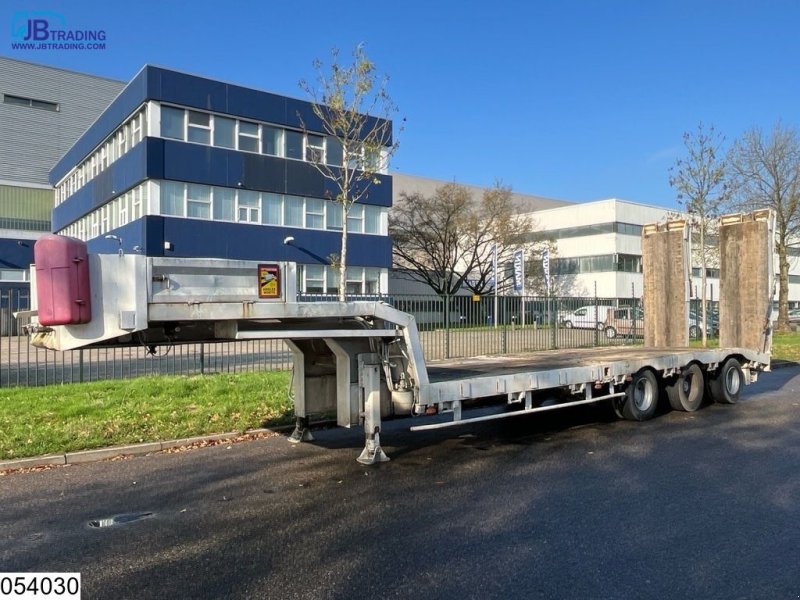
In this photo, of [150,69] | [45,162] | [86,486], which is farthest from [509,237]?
[86,486]

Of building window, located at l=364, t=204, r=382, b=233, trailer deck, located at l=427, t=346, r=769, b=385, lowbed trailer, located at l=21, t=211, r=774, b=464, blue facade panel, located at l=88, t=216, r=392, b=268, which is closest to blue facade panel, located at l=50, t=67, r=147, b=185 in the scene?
blue facade panel, located at l=88, t=216, r=392, b=268

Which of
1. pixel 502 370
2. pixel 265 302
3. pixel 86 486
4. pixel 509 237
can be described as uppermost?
pixel 509 237

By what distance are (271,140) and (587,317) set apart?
17704 millimetres

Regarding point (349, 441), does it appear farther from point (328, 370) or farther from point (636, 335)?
point (636, 335)

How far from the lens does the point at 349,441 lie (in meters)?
8.31

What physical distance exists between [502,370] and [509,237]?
115 ft

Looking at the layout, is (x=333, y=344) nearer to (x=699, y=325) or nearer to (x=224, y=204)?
(x=224, y=204)

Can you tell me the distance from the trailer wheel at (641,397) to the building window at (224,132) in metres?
24.3

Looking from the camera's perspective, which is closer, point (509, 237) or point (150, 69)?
point (150, 69)

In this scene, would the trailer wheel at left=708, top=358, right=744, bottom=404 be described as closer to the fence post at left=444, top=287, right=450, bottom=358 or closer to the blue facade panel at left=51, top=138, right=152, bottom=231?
the fence post at left=444, top=287, right=450, bottom=358

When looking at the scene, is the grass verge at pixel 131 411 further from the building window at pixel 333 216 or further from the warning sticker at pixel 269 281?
the building window at pixel 333 216

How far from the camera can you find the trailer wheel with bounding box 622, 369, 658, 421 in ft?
30.6

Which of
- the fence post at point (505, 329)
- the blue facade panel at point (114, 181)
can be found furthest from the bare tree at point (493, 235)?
the fence post at point (505, 329)

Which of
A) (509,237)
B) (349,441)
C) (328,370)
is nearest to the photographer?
(328,370)
